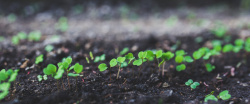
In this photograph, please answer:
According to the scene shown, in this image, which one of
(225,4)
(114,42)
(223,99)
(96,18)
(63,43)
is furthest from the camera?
(225,4)

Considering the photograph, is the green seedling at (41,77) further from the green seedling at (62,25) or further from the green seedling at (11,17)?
the green seedling at (11,17)

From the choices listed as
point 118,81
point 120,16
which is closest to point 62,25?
point 120,16

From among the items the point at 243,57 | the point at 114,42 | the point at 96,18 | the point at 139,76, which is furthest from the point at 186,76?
the point at 96,18

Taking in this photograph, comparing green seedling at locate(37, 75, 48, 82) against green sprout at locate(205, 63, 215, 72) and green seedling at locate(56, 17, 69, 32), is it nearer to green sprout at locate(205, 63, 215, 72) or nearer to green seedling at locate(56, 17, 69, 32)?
green sprout at locate(205, 63, 215, 72)


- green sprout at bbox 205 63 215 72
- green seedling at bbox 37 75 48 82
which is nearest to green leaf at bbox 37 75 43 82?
green seedling at bbox 37 75 48 82

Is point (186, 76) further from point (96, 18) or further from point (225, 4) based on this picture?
point (225, 4)

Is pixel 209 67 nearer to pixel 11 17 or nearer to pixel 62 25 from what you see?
pixel 62 25
